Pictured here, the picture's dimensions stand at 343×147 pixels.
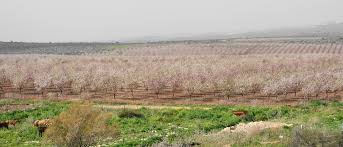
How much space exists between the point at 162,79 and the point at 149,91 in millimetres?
3446

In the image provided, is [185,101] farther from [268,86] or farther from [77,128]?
[77,128]

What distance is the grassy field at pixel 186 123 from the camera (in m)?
25.9

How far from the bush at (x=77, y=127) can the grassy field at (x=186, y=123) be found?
2672 mm

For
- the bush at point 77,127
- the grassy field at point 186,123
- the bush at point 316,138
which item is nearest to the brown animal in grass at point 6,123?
the grassy field at point 186,123

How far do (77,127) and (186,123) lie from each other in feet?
45.2

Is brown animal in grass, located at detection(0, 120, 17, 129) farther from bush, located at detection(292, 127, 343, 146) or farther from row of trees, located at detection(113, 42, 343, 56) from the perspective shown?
row of trees, located at detection(113, 42, 343, 56)

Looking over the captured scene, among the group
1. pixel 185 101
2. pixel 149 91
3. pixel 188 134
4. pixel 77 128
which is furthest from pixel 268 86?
pixel 77 128

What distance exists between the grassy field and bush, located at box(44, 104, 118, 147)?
105 inches

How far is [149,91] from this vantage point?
208 ft

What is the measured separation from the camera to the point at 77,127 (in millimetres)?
23906

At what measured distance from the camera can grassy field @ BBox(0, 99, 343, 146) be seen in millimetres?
25938

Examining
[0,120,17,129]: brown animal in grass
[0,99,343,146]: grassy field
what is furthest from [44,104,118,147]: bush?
[0,120,17,129]: brown animal in grass

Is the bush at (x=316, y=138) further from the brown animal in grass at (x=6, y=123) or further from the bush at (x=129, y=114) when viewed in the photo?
the brown animal in grass at (x=6, y=123)

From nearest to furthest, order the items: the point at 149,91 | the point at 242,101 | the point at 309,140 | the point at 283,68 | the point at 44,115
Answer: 1. the point at 309,140
2. the point at 44,115
3. the point at 242,101
4. the point at 149,91
5. the point at 283,68
